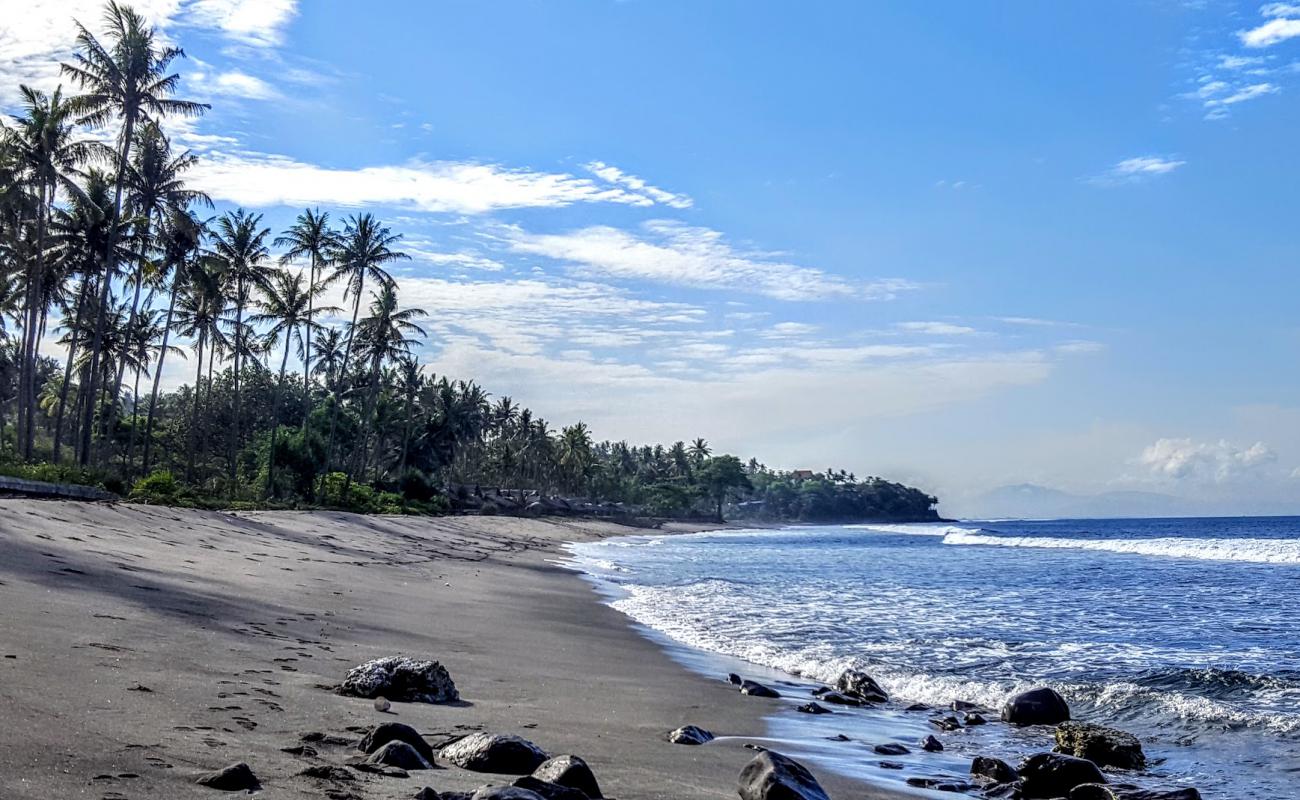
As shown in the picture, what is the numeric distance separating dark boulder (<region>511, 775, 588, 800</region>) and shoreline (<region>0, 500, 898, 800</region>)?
1.46 feet

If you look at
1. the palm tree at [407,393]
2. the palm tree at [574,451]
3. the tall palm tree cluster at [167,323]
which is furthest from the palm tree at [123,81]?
the palm tree at [574,451]

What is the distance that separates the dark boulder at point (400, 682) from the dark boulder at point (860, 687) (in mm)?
5067

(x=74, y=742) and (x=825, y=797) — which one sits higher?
(x=74, y=742)

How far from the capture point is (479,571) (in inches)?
1000

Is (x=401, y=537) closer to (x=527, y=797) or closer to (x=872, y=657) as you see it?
(x=872, y=657)

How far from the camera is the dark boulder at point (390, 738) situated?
18.7 ft

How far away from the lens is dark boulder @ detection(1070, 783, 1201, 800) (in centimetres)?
673

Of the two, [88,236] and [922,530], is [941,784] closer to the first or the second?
[88,236]

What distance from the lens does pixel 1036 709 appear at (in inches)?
396

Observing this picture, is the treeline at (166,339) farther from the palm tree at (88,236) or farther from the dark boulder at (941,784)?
the dark boulder at (941,784)

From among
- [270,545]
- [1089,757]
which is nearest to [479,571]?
[270,545]

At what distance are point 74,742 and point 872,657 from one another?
1089 centimetres

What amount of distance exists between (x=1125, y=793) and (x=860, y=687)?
4.41m

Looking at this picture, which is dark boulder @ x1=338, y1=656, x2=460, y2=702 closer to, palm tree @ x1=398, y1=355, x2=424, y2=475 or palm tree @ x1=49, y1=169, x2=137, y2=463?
palm tree @ x1=49, y1=169, x2=137, y2=463
